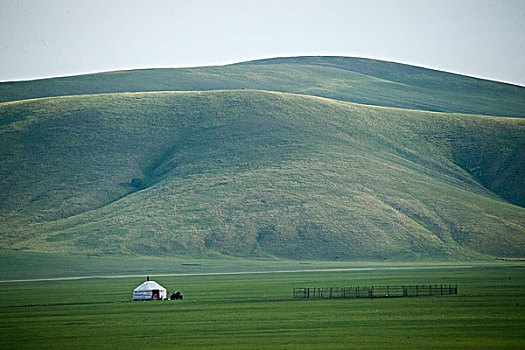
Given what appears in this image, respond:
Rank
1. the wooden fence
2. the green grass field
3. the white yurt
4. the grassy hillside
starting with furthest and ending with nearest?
the grassy hillside, the white yurt, the wooden fence, the green grass field

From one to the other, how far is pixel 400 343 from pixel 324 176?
101 metres

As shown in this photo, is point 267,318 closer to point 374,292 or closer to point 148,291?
point 374,292

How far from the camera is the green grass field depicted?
136 ft

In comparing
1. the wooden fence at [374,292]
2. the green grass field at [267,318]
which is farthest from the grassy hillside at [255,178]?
the wooden fence at [374,292]

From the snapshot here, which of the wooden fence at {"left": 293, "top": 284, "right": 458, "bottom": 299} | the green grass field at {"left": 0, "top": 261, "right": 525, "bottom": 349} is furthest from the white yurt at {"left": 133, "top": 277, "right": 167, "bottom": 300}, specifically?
the wooden fence at {"left": 293, "top": 284, "right": 458, "bottom": 299}

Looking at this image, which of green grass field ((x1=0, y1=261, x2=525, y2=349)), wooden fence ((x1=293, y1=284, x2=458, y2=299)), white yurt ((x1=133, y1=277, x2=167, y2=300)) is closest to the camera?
green grass field ((x1=0, y1=261, x2=525, y2=349))

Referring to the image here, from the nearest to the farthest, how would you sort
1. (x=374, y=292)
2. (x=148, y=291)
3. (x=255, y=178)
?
(x=374, y=292)
(x=148, y=291)
(x=255, y=178)

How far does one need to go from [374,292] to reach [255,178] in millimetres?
70077

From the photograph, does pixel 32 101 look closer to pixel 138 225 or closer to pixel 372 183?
pixel 138 225

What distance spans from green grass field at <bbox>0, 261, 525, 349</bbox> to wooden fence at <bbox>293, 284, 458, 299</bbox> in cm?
173

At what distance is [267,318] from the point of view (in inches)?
2095

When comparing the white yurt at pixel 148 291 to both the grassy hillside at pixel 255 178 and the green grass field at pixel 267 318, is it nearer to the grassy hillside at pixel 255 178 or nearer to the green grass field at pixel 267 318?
the green grass field at pixel 267 318

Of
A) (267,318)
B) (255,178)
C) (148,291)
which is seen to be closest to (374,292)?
(267,318)

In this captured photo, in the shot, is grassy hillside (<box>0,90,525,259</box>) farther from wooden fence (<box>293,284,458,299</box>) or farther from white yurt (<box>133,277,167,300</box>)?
white yurt (<box>133,277,167,300</box>)
